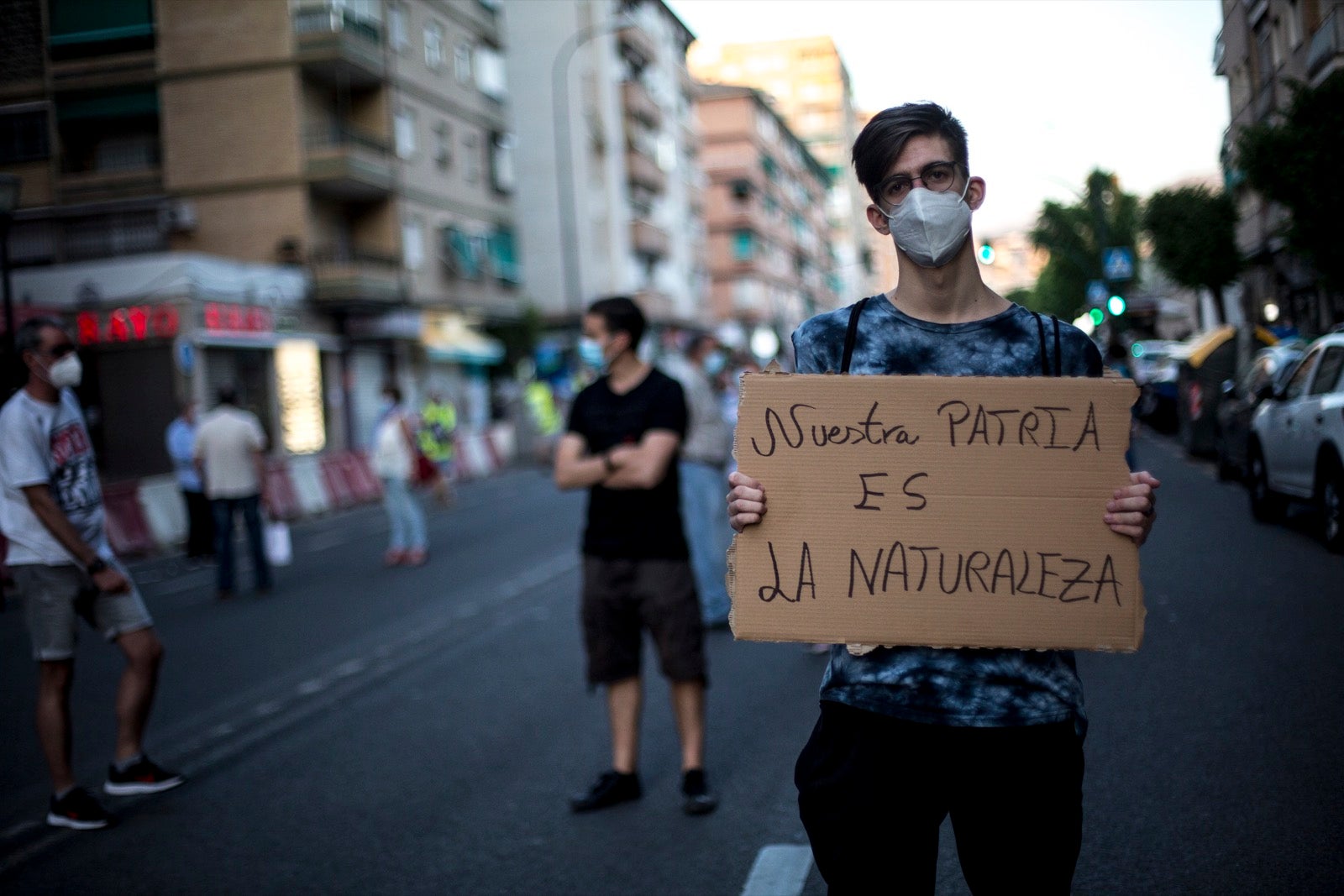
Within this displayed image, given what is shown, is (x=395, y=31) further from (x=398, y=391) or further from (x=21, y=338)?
(x=21, y=338)

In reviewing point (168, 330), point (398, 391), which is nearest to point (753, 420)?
point (398, 391)

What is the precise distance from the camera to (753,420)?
2508 mm

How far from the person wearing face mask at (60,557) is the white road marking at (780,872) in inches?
110

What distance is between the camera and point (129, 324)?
73.0 ft

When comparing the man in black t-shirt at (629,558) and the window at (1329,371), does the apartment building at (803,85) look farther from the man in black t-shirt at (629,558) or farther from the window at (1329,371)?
the man in black t-shirt at (629,558)

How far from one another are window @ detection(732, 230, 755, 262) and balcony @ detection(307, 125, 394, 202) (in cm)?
4296

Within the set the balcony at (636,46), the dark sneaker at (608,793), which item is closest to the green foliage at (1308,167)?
the dark sneaker at (608,793)

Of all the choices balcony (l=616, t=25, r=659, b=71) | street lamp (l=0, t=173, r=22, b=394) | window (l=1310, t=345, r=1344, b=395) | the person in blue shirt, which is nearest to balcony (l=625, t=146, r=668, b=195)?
balcony (l=616, t=25, r=659, b=71)

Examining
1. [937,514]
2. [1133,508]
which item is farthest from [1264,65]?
[937,514]

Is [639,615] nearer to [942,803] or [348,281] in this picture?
[942,803]

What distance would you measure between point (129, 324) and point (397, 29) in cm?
1744

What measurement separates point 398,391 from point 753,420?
1284cm

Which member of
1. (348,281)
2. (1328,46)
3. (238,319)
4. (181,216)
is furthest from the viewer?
(348,281)

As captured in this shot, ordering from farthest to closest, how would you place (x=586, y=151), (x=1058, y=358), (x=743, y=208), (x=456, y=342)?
(x=743, y=208)
(x=586, y=151)
(x=456, y=342)
(x=1058, y=358)
